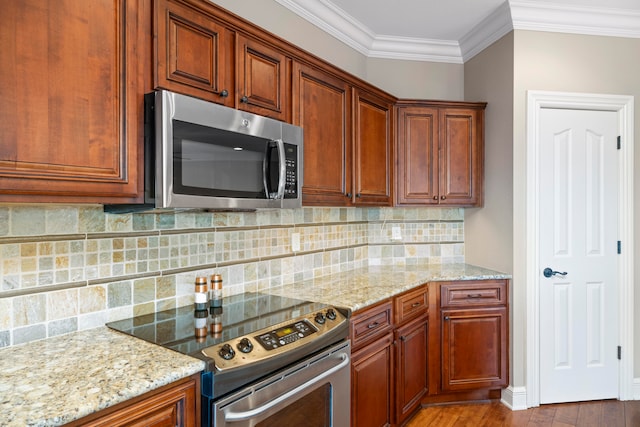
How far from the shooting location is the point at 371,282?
105 inches

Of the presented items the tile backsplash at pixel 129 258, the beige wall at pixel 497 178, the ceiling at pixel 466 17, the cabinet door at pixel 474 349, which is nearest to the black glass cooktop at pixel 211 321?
the tile backsplash at pixel 129 258

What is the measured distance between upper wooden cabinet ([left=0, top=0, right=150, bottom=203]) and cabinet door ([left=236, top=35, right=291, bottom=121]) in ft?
1.53

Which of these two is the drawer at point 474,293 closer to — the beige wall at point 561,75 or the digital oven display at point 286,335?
the beige wall at point 561,75

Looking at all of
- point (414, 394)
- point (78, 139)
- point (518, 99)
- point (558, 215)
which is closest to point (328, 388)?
point (414, 394)

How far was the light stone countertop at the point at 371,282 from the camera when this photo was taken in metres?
2.25

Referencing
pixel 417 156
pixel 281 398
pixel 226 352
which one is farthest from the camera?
pixel 417 156

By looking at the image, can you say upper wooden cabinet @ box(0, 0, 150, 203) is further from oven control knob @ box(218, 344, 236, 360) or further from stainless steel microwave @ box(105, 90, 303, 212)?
oven control knob @ box(218, 344, 236, 360)

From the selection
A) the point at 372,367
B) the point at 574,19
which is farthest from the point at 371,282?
the point at 574,19

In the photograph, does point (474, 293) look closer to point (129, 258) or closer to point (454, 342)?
point (454, 342)

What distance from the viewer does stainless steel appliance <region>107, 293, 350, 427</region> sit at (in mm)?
1355

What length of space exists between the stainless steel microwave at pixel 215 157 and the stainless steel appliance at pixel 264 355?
49cm

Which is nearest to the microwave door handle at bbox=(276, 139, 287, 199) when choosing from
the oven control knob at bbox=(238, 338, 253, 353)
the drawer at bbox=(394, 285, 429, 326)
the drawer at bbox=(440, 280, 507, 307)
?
the oven control knob at bbox=(238, 338, 253, 353)

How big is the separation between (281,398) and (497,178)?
7.78ft

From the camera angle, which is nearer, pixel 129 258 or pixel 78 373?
pixel 78 373
